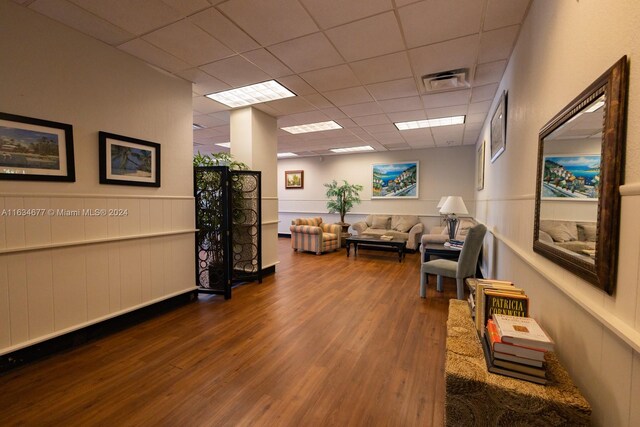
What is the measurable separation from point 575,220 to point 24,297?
11.9 feet

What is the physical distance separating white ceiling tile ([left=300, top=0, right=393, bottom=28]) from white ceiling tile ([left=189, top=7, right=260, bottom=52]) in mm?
693

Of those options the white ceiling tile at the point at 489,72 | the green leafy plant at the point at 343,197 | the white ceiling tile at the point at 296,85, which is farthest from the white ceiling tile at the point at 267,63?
the green leafy plant at the point at 343,197

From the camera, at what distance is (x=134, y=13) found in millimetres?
2227

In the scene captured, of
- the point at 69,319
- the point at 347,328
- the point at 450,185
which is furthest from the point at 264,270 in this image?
the point at 450,185

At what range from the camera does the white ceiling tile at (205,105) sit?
3990mm

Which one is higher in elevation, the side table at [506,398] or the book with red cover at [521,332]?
the book with red cover at [521,332]

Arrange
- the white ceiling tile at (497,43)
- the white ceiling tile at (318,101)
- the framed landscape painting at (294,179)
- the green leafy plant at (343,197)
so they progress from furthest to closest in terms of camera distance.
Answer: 1. the framed landscape painting at (294,179)
2. the green leafy plant at (343,197)
3. the white ceiling tile at (318,101)
4. the white ceiling tile at (497,43)

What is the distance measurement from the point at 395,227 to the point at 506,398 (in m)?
6.75

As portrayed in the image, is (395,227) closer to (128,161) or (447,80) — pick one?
(447,80)

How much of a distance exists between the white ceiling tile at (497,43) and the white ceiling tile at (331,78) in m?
1.33

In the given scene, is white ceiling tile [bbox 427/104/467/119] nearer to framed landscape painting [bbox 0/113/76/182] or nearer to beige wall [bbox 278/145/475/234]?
beige wall [bbox 278/145/475/234]

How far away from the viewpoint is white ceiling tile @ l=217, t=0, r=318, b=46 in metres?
2.13

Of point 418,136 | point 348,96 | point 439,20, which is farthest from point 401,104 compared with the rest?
point 418,136

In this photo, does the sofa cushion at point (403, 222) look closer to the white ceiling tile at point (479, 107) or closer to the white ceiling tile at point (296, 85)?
the white ceiling tile at point (479, 107)
